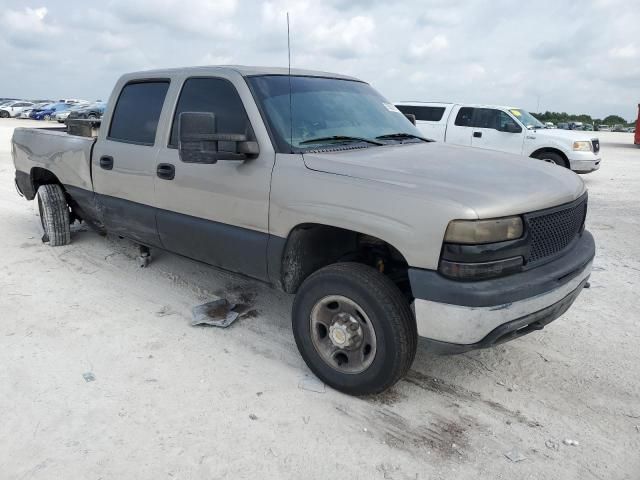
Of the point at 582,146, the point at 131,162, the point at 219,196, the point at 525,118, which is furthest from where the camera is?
the point at 525,118

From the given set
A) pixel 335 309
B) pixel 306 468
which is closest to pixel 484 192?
pixel 335 309

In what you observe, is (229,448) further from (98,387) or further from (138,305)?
(138,305)

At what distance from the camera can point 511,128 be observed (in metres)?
11.6

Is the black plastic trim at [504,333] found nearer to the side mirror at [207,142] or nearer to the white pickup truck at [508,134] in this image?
the side mirror at [207,142]

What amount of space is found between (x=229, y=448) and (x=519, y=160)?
250 centimetres

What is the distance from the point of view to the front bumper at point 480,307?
249 cm

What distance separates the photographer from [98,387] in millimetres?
3059

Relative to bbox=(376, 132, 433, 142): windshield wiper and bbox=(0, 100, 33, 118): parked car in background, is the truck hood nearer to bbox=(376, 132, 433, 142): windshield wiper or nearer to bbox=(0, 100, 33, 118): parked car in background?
bbox=(376, 132, 433, 142): windshield wiper

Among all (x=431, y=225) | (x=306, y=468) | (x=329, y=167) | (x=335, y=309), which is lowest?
(x=306, y=468)

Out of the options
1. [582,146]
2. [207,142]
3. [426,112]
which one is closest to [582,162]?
[582,146]

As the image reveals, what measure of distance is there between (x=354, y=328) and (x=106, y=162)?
2844 mm

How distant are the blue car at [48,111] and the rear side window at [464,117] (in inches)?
1312

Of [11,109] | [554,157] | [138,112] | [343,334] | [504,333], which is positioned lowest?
[343,334]

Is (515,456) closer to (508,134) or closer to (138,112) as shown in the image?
(138,112)
